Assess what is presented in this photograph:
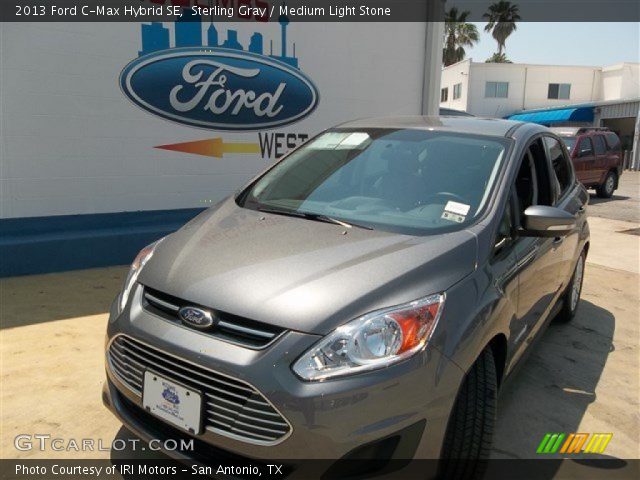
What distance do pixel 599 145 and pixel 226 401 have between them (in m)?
14.9

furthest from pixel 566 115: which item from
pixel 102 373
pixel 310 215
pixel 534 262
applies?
pixel 102 373

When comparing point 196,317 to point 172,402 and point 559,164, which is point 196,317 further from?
point 559,164

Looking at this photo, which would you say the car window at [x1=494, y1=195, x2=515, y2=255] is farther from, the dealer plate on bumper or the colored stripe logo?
the dealer plate on bumper

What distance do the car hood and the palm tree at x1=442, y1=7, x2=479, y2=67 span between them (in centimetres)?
4886

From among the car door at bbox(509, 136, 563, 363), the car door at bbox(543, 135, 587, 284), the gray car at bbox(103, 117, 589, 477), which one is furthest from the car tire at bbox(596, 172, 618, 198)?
the gray car at bbox(103, 117, 589, 477)

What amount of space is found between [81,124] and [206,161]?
56.0 inches

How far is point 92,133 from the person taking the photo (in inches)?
219

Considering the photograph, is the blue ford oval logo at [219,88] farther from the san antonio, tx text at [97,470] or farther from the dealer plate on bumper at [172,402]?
the dealer plate on bumper at [172,402]

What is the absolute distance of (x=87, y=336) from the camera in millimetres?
3910

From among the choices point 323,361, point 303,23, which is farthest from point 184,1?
point 323,361

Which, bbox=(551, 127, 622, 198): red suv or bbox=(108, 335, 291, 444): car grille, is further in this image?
bbox=(551, 127, 622, 198): red suv

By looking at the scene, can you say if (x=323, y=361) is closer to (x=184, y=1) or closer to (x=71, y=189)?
(x=71, y=189)

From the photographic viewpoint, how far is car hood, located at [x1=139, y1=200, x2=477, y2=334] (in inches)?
77.4

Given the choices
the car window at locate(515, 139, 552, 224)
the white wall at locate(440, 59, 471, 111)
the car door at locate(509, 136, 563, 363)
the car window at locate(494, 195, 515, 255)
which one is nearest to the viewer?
the car window at locate(494, 195, 515, 255)
